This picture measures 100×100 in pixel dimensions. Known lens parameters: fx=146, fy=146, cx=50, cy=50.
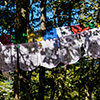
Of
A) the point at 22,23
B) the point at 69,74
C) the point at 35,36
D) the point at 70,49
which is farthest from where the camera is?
the point at 69,74

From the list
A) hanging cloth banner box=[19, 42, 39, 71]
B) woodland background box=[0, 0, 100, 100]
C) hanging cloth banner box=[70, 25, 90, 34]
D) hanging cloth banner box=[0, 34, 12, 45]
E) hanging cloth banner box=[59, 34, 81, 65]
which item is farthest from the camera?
woodland background box=[0, 0, 100, 100]

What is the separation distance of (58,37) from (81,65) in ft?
7.59

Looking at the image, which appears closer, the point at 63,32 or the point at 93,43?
the point at 93,43

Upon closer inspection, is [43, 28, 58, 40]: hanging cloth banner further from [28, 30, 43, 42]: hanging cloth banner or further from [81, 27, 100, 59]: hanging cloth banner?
[81, 27, 100, 59]: hanging cloth banner

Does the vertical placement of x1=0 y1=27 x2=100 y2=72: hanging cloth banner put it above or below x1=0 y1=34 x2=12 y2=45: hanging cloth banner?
below

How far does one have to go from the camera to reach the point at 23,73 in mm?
3975

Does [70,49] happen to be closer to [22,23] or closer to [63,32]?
[63,32]

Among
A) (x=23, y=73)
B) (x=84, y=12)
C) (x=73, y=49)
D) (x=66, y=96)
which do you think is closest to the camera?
(x=73, y=49)

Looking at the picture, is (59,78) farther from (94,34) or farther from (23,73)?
(94,34)

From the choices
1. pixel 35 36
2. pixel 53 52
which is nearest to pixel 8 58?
pixel 35 36

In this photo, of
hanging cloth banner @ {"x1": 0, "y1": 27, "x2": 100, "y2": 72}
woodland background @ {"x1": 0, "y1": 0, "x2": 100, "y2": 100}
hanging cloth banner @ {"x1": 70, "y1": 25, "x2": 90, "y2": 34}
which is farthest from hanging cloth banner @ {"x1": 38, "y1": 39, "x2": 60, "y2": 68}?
woodland background @ {"x1": 0, "y1": 0, "x2": 100, "y2": 100}

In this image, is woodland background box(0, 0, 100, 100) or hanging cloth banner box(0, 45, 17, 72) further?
woodland background box(0, 0, 100, 100)

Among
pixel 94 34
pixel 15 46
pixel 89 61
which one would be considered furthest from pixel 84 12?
pixel 15 46

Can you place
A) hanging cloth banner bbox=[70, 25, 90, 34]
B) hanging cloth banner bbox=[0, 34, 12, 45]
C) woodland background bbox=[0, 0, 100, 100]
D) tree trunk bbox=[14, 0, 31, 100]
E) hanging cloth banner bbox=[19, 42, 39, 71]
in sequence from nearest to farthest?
hanging cloth banner bbox=[19, 42, 39, 71]
hanging cloth banner bbox=[70, 25, 90, 34]
hanging cloth banner bbox=[0, 34, 12, 45]
tree trunk bbox=[14, 0, 31, 100]
woodland background bbox=[0, 0, 100, 100]
